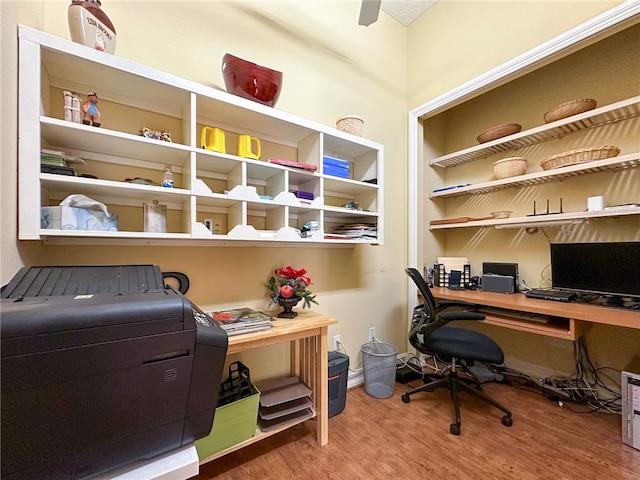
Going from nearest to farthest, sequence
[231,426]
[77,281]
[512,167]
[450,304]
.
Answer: [77,281]
[231,426]
[450,304]
[512,167]

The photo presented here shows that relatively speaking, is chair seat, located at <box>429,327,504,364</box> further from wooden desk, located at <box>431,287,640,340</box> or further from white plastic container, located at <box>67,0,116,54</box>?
white plastic container, located at <box>67,0,116,54</box>

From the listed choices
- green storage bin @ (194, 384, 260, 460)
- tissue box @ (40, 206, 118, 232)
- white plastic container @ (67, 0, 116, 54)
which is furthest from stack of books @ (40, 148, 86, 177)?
green storage bin @ (194, 384, 260, 460)

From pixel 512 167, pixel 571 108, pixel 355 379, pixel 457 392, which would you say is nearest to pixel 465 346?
pixel 457 392

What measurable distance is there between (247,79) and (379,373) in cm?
222

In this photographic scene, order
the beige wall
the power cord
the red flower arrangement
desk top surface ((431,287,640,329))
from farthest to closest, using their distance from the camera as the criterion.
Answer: the power cord < the red flower arrangement < desk top surface ((431,287,640,329)) < the beige wall

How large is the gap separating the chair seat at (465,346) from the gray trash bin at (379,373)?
402 mm

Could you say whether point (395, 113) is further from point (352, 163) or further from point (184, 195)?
point (184, 195)

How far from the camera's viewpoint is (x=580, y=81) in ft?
6.87

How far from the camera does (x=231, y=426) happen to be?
1299 millimetres

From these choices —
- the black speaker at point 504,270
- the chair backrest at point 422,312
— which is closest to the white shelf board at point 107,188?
the chair backrest at point 422,312

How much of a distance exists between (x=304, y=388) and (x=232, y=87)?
1.84 meters

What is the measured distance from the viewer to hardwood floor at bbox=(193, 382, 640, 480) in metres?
1.35

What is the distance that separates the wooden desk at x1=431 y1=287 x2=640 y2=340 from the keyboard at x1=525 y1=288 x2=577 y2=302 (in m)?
0.04

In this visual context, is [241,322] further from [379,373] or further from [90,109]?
[379,373]
